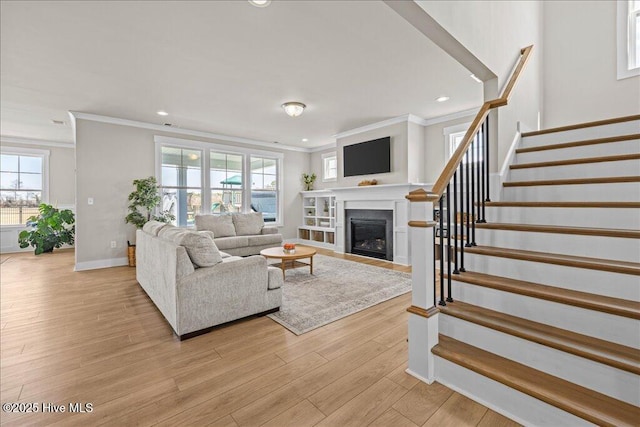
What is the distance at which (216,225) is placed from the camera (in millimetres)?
5762

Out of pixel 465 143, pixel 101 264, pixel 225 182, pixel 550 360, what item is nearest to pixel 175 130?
pixel 225 182

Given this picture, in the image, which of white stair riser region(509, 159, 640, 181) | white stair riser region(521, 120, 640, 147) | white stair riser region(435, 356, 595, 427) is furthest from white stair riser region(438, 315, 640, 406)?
white stair riser region(521, 120, 640, 147)

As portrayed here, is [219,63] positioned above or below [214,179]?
above

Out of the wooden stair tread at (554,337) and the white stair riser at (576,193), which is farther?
the white stair riser at (576,193)

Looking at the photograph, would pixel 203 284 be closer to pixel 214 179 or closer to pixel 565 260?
pixel 565 260

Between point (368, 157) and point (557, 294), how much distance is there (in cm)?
462

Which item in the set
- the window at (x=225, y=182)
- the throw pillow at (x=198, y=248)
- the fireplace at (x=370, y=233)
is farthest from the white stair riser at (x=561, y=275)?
the window at (x=225, y=182)

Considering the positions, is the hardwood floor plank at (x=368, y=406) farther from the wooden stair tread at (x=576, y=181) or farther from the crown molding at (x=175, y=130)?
the crown molding at (x=175, y=130)

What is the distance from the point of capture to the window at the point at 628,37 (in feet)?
11.1

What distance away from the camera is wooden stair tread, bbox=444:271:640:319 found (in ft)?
4.77

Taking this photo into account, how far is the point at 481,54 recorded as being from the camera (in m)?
2.45

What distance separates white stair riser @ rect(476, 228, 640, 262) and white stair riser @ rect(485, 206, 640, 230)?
0.87 ft

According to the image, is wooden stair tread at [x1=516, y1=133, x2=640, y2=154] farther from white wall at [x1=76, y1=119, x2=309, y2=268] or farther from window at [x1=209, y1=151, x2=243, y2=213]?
white wall at [x1=76, y1=119, x2=309, y2=268]

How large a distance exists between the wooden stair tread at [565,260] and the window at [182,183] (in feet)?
18.9
